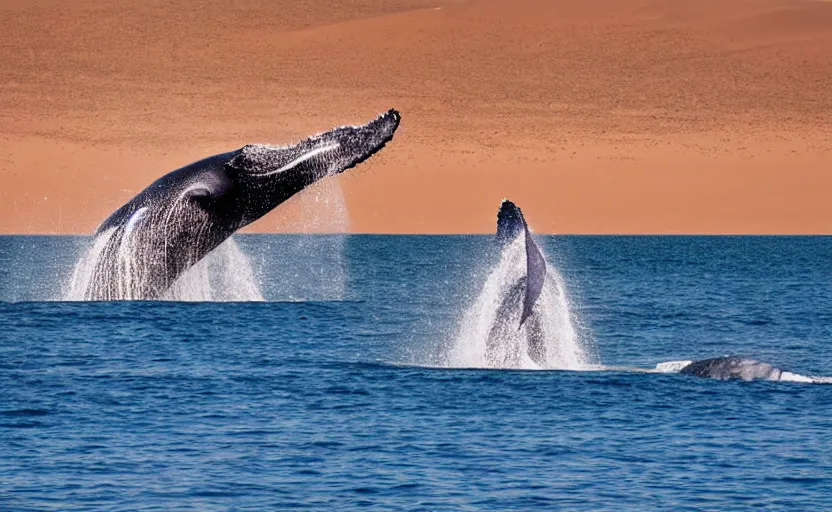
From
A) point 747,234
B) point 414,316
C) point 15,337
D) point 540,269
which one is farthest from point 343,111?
point 540,269

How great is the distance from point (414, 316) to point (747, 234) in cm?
6064

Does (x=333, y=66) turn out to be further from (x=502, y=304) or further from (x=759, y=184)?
(x=502, y=304)

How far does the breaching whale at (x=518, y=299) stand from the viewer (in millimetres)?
16375

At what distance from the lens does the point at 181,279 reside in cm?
3375

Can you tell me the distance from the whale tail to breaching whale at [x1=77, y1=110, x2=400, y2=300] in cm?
218

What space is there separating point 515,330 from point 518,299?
31.5 inches

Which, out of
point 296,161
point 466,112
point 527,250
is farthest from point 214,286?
point 466,112

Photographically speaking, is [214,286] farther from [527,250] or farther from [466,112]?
[466,112]

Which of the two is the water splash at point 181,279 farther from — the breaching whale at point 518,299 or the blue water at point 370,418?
the breaching whale at point 518,299

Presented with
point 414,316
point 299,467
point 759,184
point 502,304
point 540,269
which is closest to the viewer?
point 299,467

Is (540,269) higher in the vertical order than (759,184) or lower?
lower

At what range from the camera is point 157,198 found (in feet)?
72.0

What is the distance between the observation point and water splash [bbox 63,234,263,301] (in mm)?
22734

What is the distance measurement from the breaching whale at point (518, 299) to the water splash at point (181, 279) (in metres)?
5.92
